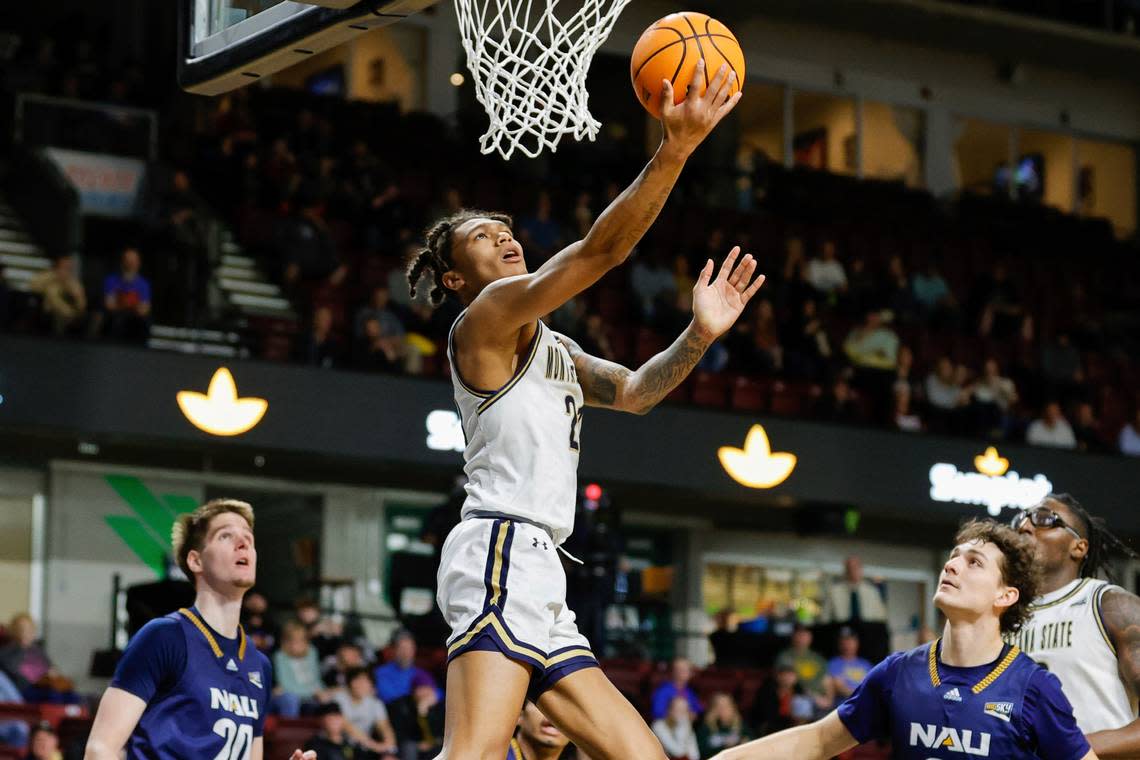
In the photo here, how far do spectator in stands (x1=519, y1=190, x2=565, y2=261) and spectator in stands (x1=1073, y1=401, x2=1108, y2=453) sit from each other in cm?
556

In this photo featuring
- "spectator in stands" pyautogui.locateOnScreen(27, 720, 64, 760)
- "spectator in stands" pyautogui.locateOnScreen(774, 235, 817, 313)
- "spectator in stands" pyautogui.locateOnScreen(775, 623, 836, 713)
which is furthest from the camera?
"spectator in stands" pyautogui.locateOnScreen(774, 235, 817, 313)

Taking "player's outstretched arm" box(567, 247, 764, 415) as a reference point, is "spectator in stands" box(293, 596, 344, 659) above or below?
above

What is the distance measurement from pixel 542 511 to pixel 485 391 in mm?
387

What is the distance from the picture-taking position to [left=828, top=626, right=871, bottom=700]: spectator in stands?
14211 millimetres

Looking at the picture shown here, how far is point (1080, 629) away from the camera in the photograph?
645 cm

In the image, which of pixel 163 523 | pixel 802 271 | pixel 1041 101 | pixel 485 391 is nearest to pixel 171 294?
pixel 163 523

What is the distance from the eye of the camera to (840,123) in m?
24.0

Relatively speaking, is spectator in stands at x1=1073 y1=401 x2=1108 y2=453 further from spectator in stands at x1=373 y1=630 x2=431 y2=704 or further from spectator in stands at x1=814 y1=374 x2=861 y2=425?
spectator in stands at x1=373 y1=630 x2=431 y2=704

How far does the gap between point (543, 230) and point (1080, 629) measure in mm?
11336

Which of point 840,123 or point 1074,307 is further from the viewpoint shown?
point 840,123

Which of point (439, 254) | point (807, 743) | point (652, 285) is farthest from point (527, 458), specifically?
point (652, 285)

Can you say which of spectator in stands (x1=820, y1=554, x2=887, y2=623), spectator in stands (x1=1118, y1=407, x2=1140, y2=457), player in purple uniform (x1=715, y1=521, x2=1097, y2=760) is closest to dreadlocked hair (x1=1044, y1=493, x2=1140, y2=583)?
player in purple uniform (x1=715, y1=521, x2=1097, y2=760)

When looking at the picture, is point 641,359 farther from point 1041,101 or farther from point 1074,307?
point 1041,101

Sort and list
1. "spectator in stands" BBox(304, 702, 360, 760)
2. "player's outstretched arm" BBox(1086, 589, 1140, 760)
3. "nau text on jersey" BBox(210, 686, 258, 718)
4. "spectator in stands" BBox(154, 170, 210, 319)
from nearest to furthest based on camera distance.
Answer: "nau text on jersey" BBox(210, 686, 258, 718) < "player's outstretched arm" BBox(1086, 589, 1140, 760) < "spectator in stands" BBox(304, 702, 360, 760) < "spectator in stands" BBox(154, 170, 210, 319)
